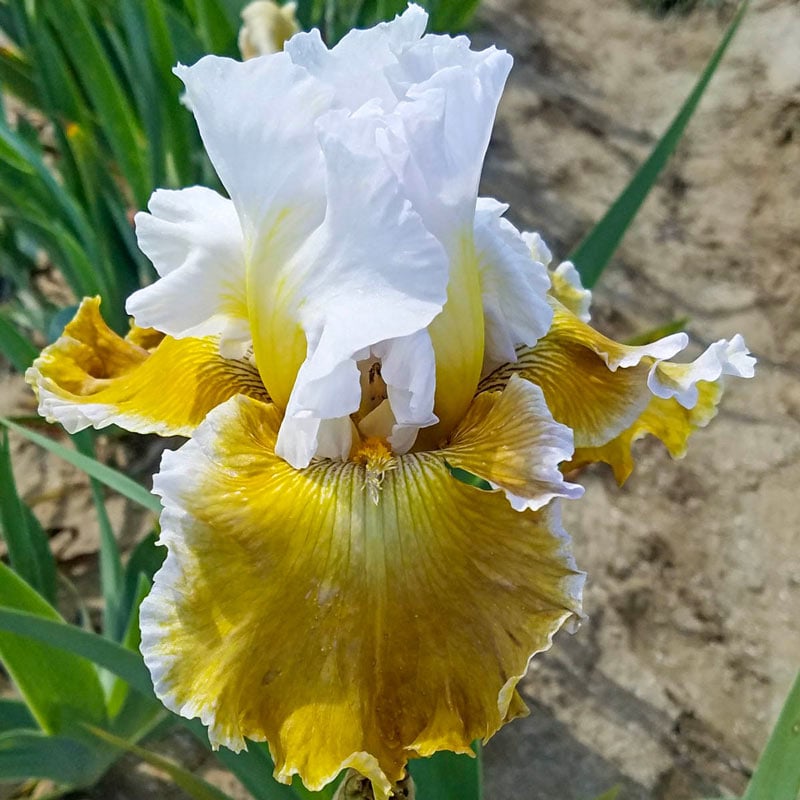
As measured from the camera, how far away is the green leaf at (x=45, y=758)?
0.98 meters

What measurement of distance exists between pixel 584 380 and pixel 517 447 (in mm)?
222

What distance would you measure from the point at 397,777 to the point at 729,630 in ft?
4.51

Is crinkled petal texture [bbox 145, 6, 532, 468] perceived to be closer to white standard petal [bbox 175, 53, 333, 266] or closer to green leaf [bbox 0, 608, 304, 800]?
A: white standard petal [bbox 175, 53, 333, 266]

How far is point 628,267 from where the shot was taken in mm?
2559

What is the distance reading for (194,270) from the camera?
761mm

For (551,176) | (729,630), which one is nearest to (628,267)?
(551,176)

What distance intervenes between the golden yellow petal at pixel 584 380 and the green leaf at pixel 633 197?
1.29ft

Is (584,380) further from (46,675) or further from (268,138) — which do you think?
(46,675)

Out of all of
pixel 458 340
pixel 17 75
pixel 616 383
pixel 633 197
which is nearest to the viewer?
pixel 458 340

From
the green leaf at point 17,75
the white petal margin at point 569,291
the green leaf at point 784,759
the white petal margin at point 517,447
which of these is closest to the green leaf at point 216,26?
the green leaf at point 17,75

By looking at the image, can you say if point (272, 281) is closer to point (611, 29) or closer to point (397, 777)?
point (397, 777)

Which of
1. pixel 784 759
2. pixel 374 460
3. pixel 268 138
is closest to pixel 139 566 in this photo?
pixel 374 460

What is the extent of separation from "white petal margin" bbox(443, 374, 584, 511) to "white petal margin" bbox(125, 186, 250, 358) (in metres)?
0.27

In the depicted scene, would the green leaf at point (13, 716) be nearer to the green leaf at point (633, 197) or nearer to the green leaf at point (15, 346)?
the green leaf at point (15, 346)
